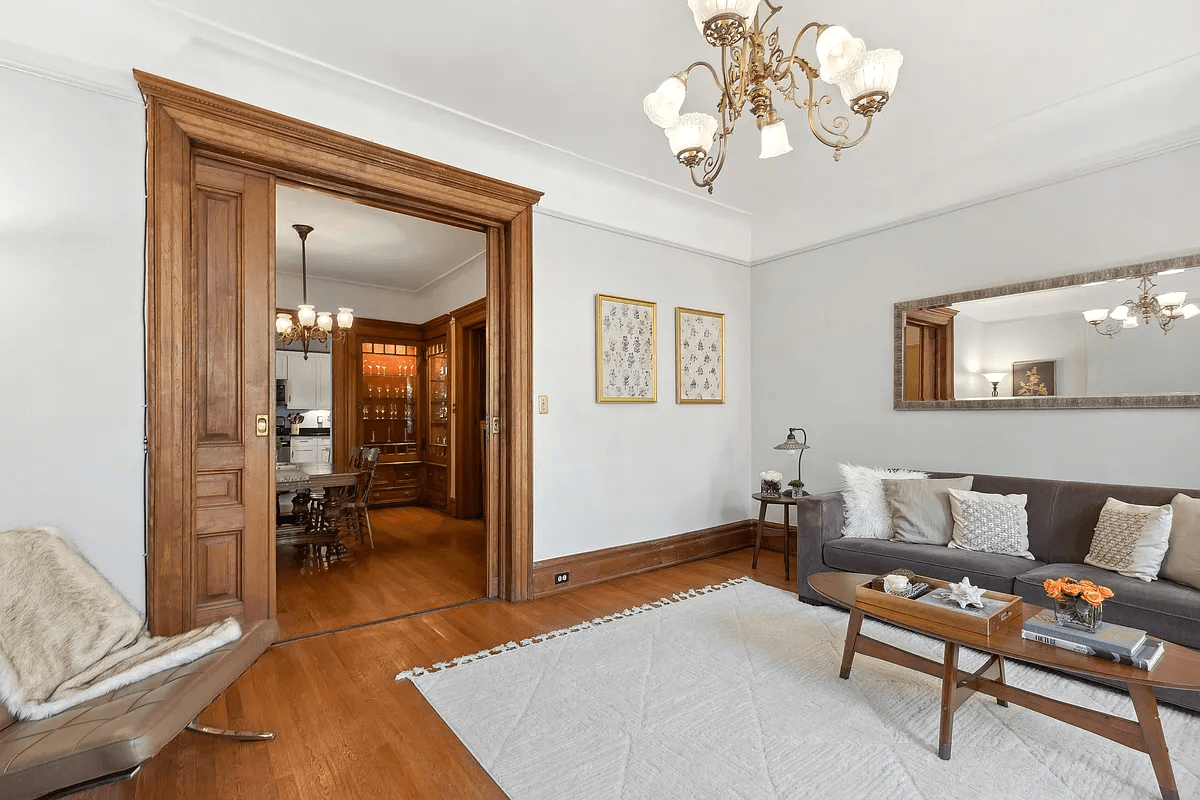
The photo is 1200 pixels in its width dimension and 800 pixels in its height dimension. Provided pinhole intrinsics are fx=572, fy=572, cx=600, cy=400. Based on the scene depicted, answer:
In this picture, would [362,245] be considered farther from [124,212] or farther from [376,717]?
[376,717]

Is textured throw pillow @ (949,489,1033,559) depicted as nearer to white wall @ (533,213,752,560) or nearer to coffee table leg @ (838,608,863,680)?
coffee table leg @ (838,608,863,680)

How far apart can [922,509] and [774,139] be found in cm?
239

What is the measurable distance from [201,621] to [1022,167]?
532cm

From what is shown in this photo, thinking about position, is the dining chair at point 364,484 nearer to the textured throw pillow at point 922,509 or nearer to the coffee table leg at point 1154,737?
the textured throw pillow at point 922,509

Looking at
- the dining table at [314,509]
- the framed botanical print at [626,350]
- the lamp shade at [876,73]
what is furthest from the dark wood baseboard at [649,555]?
the lamp shade at [876,73]

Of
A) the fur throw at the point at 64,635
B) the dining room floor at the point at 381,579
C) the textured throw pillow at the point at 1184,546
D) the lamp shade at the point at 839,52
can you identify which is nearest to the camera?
the fur throw at the point at 64,635

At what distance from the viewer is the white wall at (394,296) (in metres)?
6.38

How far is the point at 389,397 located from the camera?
7.58m

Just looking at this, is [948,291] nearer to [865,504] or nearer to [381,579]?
[865,504]

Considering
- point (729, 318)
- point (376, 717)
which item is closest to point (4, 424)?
point (376, 717)

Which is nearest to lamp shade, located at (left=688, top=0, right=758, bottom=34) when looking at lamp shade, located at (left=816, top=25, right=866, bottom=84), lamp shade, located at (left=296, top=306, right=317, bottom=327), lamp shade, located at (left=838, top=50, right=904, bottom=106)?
lamp shade, located at (left=816, top=25, right=866, bottom=84)

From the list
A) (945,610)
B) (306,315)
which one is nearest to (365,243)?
(306,315)

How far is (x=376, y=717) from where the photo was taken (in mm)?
2311

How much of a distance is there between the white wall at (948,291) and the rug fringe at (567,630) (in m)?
1.47
